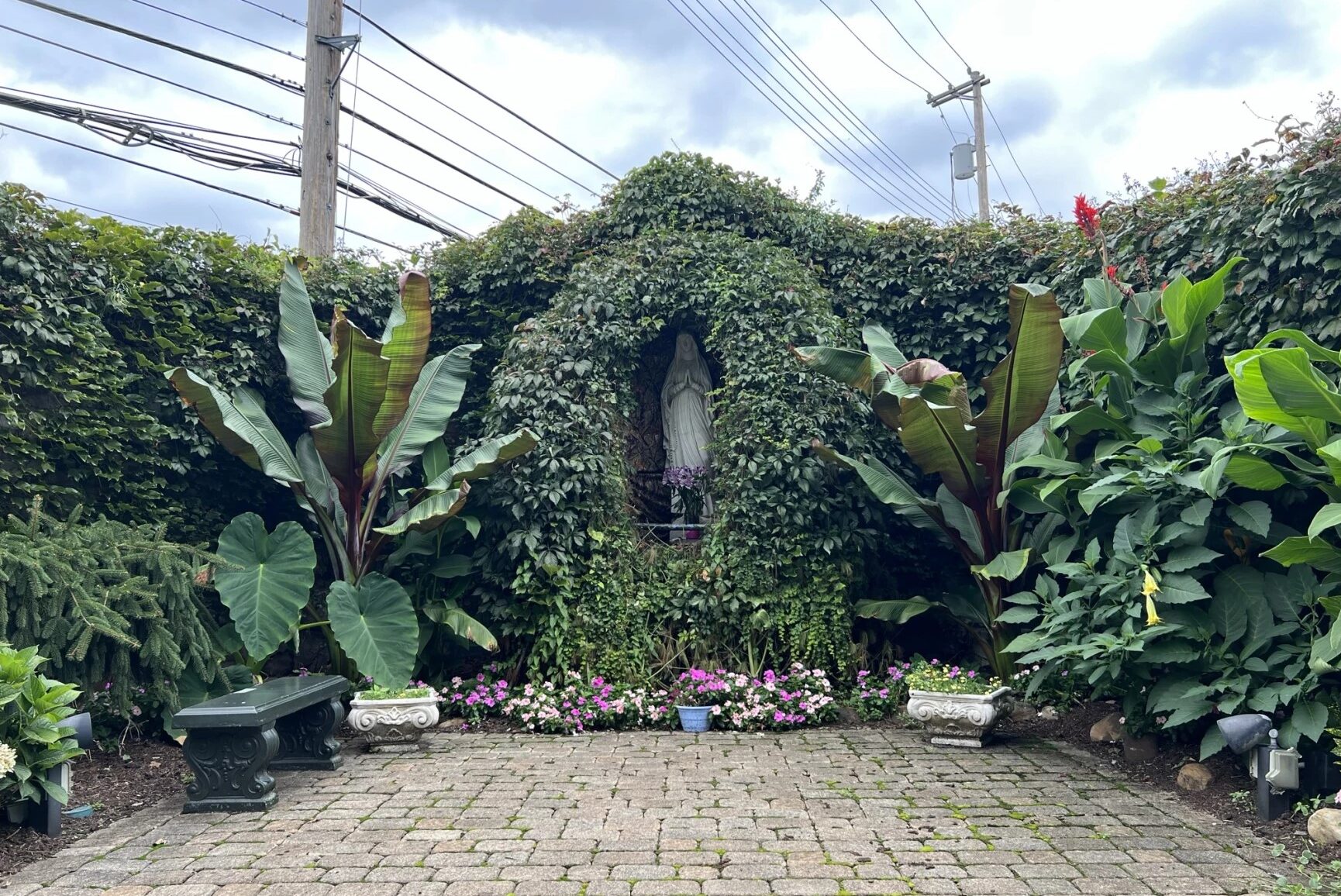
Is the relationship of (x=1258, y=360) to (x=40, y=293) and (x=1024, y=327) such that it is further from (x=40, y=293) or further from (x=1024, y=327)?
(x=40, y=293)

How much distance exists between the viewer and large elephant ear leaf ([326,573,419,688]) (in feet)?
19.1

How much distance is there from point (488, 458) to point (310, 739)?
2235 millimetres

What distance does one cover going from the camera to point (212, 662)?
5645mm

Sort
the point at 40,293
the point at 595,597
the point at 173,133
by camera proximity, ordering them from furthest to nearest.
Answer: the point at 173,133
the point at 595,597
the point at 40,293

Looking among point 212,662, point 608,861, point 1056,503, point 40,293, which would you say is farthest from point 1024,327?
point 40,293

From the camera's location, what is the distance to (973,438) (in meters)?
5.91

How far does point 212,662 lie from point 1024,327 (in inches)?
216

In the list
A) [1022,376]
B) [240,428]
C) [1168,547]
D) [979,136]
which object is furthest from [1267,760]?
[979,136]

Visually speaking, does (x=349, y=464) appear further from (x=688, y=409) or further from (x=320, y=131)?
(x=320, y=131)

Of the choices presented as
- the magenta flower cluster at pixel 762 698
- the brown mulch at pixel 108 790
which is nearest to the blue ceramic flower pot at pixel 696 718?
the magenta flower cluster at pixel 762 698

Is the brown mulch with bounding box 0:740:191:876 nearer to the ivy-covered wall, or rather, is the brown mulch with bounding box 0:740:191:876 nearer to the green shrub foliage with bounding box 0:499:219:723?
the green shrub foliage with bounding box 0:499:219:723

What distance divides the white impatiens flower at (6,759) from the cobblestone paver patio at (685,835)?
39 centimetres

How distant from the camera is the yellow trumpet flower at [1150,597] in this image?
4199 mm

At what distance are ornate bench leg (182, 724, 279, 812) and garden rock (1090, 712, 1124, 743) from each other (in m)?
4.73
